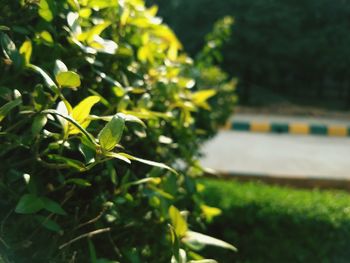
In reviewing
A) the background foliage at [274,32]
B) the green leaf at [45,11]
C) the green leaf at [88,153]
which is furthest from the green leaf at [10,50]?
the background foliage at [274,32]

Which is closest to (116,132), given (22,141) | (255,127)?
(22,141)

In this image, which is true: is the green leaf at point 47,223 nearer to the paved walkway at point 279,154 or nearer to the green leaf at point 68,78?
the green leaf at point 68,78

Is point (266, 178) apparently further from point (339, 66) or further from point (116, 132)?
point (339, 66)

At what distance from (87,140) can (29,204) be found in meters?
0.15

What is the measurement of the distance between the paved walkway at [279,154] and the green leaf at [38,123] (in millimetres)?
4694

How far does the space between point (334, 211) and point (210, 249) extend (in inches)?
23.8

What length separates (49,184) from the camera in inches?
43.7

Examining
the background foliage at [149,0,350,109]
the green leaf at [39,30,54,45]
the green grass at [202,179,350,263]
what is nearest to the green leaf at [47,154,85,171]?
the green leaf at [39,30,54,45]

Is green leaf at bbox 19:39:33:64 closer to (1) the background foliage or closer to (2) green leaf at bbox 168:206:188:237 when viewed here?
(2) green leaf at bbox 168:206:188:237

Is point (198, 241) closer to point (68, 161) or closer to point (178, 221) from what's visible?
point (178, 221)

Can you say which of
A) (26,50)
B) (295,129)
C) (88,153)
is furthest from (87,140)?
(295,129)

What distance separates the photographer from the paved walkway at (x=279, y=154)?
6.79m

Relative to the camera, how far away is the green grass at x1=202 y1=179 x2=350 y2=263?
119 inches

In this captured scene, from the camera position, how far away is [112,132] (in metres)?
0.89
